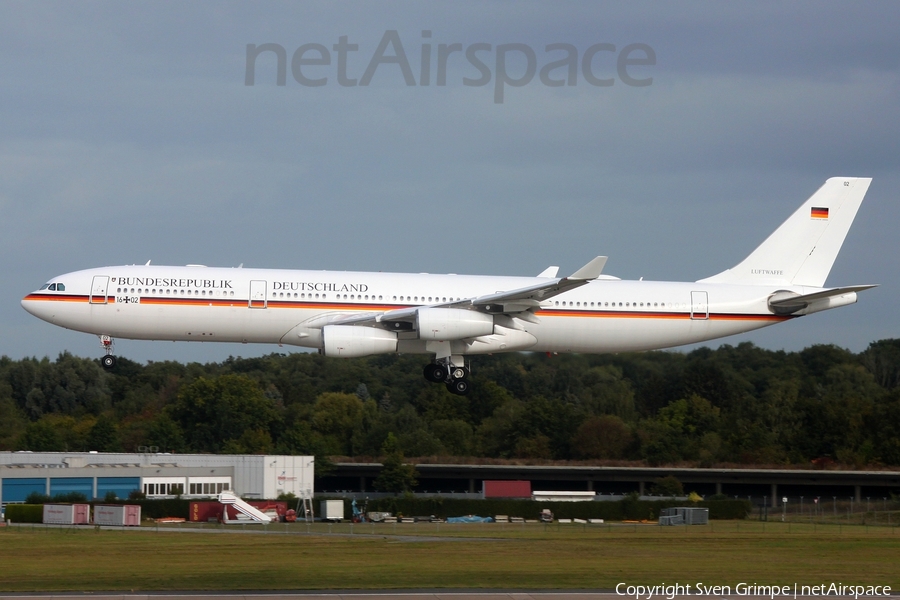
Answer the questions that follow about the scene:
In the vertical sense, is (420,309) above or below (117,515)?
above

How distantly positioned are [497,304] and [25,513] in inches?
1211

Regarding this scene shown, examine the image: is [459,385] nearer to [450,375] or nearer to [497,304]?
[450,375]

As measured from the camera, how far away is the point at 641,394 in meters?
111

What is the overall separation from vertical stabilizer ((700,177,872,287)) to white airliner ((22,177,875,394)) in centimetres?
74

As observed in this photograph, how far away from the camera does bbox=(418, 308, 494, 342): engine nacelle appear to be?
48000mm

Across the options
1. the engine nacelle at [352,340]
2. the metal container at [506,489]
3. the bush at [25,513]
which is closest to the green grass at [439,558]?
the engine nacelle at [352,340]

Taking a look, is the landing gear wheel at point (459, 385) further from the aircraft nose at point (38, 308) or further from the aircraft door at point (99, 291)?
the aircraft nose at point (38, 308)

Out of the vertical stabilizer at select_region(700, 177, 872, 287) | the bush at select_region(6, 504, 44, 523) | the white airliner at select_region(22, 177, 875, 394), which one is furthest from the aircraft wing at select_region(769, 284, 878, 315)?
the bush at select_region(6, 504, 44, 523)

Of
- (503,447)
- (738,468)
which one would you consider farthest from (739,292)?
(503,447)

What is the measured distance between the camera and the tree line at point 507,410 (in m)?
97.8

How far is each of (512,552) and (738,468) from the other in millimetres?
47356

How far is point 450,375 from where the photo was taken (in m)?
50.5
